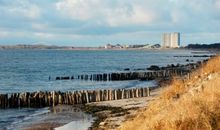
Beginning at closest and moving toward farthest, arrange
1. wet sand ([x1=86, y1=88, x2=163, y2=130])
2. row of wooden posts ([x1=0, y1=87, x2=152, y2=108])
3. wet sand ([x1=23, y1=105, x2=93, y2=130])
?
wet sand ([x1=23, y1=105, x2=93, y2=130]), wet sand ([x1=86, y1=88, x2=163, y2=130]), row of wooden posts ([x1=0, y1=87, x2=152, y2=108])

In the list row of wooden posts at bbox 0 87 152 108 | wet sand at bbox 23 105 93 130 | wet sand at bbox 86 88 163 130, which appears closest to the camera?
wet sand at bbox 23 105 93 130

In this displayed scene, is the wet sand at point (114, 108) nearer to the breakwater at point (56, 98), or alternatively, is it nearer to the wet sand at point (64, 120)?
the wet sand at point (64, 120)

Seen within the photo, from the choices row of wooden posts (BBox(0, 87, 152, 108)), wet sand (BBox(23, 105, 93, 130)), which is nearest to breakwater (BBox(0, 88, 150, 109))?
row of wooden posts (BBox(0, 87, 152, 108))

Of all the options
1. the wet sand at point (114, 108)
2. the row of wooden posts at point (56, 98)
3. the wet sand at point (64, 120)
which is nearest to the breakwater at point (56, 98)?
the row of wooden posts at point (56, 98)

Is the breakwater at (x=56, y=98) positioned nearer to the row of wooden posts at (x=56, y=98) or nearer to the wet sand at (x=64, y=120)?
the row of wooden posts at (x=56, y=98)

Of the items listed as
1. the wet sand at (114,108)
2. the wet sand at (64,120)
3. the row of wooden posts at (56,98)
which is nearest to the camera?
the wet sand at (64,120)

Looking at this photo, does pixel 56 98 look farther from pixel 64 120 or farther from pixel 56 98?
pixel 64 120

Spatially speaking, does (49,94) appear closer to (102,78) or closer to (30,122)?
(30,122)

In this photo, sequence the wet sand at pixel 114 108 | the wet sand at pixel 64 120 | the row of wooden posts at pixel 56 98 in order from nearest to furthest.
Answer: the wet sand at pixel 64 120 → the wet sand at pixel 114 108 → the row of wooden posts at pixel 56 98

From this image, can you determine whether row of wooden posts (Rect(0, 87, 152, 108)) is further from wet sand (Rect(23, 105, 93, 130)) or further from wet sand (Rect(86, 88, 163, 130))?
wet sand (Rect(23, 105, 93, 130))

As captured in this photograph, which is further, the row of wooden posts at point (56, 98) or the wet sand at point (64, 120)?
the row of wooden posts at point (56, 98)

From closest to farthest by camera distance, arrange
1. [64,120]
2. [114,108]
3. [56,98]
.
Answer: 1. [64,120]
2. [114,108]
3. [56,98]

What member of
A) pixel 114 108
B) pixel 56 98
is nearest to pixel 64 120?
pixel 114 108

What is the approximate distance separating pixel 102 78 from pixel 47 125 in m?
42.7
